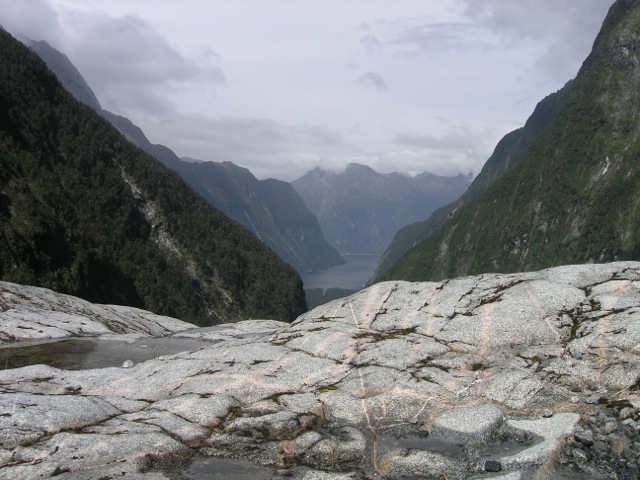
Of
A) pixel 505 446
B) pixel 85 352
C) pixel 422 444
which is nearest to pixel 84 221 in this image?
pixel 85 352

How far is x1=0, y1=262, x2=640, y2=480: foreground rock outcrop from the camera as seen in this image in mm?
14344

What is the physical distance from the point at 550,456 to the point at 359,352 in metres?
9.31

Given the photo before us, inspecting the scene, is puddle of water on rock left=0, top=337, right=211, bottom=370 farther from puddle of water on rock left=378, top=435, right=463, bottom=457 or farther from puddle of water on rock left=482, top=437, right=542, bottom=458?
puddle of water on rock left=482, top=437, right=542, bottom=458

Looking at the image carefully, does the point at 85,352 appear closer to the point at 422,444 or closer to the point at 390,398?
the point at 390,398

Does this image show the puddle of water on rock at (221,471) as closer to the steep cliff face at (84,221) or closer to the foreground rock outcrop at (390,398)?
the foreground rock outcrop at (390,398)

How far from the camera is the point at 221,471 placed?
1424 cm

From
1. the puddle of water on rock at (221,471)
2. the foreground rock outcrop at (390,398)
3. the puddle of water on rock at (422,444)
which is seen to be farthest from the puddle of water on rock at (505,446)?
the puddle of water on rock at (221,471)

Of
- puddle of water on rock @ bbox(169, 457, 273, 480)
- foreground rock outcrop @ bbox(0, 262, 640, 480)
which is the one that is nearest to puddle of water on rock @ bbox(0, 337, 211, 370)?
foreground rock outcrop @ bbox(0, 262, 640, 480)

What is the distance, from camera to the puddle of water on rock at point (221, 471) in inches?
547

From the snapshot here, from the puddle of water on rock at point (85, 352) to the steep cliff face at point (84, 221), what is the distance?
6423 cm

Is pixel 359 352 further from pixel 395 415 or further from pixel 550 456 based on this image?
pixel 550 456

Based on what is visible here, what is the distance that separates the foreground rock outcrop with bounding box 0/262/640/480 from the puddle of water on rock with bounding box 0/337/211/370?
3.42m

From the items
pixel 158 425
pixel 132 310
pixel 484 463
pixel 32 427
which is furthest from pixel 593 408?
pixel 132 310

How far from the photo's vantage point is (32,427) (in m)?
15.2
